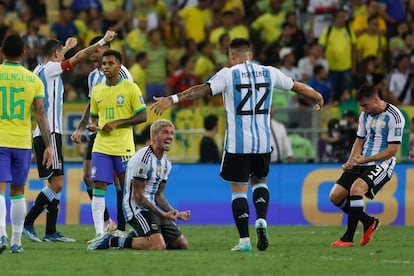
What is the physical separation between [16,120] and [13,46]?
82 centimetres

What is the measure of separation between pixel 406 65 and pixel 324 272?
13.7 meters

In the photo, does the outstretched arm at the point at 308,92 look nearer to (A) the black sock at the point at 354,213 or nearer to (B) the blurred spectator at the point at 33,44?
(A) the black sock at the point at 354,213

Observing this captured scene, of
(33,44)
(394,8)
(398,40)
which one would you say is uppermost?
(394,8)

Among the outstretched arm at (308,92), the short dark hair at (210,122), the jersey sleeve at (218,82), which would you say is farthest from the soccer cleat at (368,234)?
the short dark hair at (210,122)

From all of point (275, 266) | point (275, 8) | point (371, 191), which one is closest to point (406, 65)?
point (275, 8)

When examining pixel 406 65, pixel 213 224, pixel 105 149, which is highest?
pixel 406 65

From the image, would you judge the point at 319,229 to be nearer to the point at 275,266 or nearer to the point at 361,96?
the point at 361,96

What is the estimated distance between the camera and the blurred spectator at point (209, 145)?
2206 centimetres

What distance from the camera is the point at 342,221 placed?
20.7 m

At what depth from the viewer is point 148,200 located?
47.7 feet

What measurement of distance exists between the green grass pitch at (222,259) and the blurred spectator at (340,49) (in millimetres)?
9039

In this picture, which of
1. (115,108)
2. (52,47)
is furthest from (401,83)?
(115,108)

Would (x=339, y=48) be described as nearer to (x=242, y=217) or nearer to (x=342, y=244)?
(x=342, y=244)

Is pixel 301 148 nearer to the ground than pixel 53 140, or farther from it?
nearer to the ground
